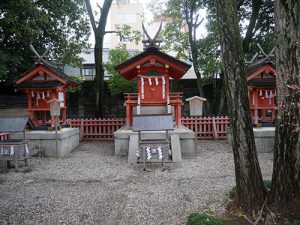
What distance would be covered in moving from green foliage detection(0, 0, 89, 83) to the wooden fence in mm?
3789

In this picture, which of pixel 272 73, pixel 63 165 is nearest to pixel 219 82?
pixel 272 73

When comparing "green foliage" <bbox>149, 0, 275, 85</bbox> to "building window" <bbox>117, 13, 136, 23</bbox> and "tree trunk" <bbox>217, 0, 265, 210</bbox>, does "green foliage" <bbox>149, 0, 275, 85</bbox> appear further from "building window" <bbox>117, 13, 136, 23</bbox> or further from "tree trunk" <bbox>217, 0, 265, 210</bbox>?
"building window" <bbox>117, 13, 136, 23</bbox>

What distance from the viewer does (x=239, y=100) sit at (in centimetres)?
494

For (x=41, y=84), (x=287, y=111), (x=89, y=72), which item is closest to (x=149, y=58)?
(x=41, y=84)

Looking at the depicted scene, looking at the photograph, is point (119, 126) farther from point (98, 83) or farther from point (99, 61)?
point (99, 61)

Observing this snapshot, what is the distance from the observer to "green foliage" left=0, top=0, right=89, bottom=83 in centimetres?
1476

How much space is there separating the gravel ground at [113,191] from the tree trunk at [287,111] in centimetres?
132

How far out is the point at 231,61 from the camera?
4.92 meters

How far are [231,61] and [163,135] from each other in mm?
6561

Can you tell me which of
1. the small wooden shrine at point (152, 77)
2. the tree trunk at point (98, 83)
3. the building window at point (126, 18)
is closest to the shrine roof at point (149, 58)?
the small wooden shrine at point (152, 77)

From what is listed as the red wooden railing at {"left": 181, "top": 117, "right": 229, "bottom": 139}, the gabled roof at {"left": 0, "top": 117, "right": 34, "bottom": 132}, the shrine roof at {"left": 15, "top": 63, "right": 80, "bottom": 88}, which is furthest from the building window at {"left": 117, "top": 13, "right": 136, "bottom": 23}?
the gabled roof at {"left": 0, "top": 117, "right": 34, "bottom": 132}

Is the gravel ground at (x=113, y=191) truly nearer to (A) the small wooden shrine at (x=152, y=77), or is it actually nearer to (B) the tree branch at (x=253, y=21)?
(A) the small wooden shrine at (x=152, y=77)

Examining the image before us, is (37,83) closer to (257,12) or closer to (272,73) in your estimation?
(272,73)

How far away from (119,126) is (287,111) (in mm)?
11618
